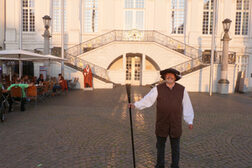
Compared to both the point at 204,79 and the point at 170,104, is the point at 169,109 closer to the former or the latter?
the point at 170,104

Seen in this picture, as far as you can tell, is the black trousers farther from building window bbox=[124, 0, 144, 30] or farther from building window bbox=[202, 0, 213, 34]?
building window bbox=[202, 0, 213, 34]

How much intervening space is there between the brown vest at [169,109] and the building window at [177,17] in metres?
20.2

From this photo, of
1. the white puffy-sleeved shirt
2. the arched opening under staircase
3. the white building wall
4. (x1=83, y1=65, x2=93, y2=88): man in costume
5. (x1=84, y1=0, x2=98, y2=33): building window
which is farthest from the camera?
(x1=84, y1=0, x2=98, y2=33): building window

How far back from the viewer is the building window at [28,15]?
2275cm

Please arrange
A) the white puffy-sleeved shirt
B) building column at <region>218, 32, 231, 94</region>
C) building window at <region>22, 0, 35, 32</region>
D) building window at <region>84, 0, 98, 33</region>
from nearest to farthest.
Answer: the white puffy-sleeved shirt → building column at <region>218, 32, 231, 94</region> → building window at <region>84, 0, 98, 33</region> → building window at <region>22, 0, 35, 32</region>

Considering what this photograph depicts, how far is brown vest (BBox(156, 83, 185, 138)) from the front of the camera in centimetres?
327

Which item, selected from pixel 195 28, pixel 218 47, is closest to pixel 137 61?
pixel 195 28

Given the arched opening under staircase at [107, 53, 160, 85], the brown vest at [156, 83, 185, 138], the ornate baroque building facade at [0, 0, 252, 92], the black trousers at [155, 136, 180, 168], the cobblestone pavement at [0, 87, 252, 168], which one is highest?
the ornate baroque building facade at [0, 0, 252, 92]

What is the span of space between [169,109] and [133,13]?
804 inches

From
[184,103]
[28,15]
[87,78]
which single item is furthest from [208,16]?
[184,103]

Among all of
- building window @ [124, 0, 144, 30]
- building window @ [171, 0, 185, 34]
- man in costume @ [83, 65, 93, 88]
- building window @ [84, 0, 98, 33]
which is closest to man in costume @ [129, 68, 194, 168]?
man in costume @ [83, 65, 93, 88]

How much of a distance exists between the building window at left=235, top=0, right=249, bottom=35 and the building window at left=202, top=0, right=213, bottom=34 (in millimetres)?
2614

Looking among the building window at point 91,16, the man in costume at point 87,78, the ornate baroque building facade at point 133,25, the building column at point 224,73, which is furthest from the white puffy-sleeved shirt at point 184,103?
the building window at point 91,16

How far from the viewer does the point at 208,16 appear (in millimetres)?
22391
